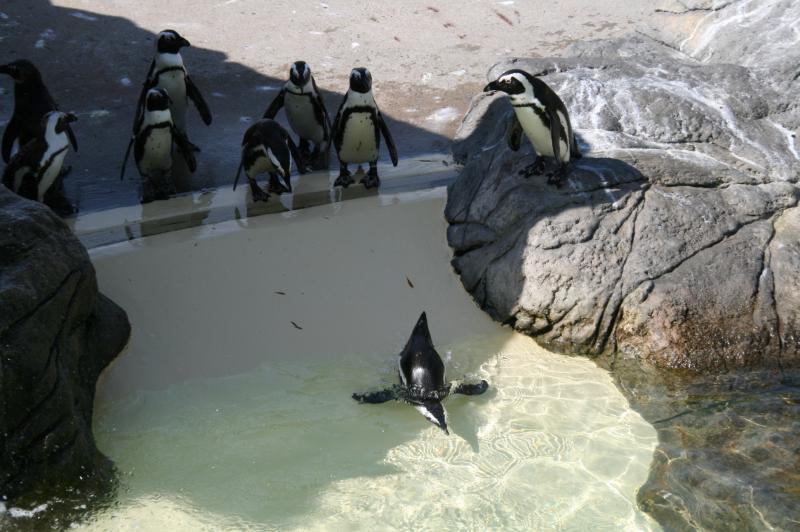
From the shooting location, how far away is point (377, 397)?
3705 millimetres

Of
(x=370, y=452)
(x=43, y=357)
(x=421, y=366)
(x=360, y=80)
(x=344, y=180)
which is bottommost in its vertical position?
(x=370, y=452)

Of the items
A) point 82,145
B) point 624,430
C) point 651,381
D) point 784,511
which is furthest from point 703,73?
point 82,145

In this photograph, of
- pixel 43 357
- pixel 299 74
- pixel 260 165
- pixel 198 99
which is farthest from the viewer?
pixel 198 99

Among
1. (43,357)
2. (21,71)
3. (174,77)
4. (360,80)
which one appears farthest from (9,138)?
(43,357)

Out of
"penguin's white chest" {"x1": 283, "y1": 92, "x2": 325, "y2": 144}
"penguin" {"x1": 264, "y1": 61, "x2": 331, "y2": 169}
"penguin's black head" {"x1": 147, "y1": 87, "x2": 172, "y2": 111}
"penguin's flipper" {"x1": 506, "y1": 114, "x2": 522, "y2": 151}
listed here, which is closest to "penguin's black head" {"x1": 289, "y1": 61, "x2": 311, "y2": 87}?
"penguin" {"x1": 264, "y1": 61, "x2": 331, "y2": 169}

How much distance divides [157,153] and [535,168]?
2.17 m

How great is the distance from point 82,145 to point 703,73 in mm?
4013

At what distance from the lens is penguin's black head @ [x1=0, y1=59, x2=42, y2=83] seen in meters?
5.11

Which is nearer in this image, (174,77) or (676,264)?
(676,264)

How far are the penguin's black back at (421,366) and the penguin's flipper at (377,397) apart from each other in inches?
3.0

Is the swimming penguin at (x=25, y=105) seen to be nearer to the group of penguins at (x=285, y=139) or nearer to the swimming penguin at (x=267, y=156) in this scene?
the group of penguins at (x=285, y=139)

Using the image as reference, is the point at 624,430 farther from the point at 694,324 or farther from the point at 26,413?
the point at 26,413

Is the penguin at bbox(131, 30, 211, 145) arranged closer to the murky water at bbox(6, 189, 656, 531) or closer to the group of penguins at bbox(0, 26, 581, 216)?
the group of penguins at bbox(0, 26, 581, 216)

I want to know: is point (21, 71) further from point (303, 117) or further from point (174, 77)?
point (303, 117)
